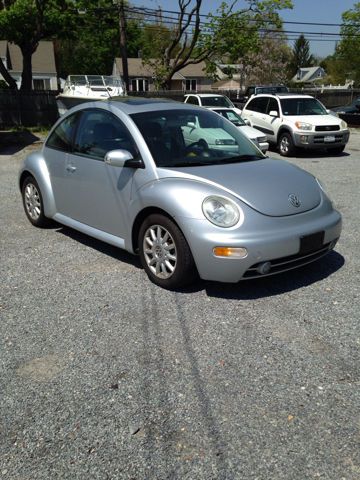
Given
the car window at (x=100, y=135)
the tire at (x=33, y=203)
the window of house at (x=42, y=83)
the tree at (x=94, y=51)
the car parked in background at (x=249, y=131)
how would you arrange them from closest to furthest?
the car window at (x=100, y=135) → the tire at (x=33, y=203) → the car parked in background at (x=249, y=131) → the window of house at (x=42, y=83) → the tree at (x=94, y=51)

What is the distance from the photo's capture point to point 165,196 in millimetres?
3961

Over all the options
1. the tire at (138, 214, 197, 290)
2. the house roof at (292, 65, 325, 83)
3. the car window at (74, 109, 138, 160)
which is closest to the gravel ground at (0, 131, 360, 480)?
the tire at (138, 214, 197, 290)

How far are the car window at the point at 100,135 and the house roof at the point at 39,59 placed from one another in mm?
46115

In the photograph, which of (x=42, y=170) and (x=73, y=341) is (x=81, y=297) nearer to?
(x=73, y=341)

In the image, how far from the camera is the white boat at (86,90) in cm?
2109

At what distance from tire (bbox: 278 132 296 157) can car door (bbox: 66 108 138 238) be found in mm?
9244

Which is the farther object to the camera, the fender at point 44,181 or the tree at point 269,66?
the tree at point 269,66

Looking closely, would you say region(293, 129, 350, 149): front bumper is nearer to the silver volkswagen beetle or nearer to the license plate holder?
the silver volkswagen beetle

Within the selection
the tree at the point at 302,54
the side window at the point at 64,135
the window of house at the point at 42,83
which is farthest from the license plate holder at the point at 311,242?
the tree at the point at 302,54

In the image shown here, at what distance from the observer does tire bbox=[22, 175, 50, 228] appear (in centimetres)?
589

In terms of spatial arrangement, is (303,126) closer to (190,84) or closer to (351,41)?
(351,41)

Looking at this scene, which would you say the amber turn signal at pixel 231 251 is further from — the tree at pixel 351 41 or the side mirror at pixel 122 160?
the tree at pixel 351 41

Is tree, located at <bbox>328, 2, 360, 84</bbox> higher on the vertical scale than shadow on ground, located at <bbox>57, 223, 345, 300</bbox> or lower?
higher

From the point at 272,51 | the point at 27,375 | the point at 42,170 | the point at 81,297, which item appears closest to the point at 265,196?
the point at 81,297
